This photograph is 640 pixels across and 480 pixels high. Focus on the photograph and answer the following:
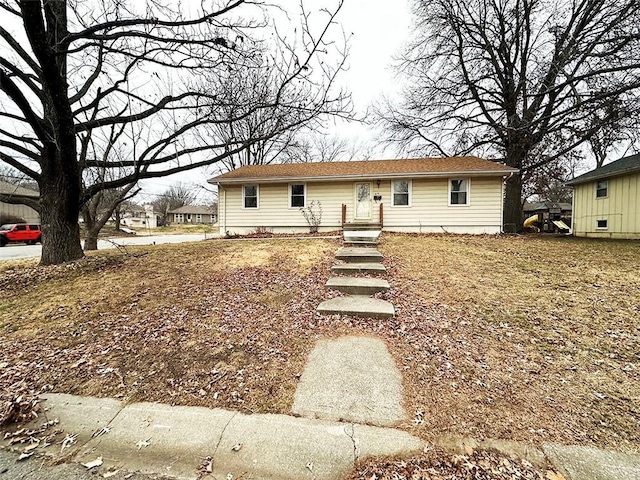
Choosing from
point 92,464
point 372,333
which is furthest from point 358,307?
point 92,464

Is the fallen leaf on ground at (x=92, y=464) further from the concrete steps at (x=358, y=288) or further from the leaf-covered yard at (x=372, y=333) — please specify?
the concrete steps at (x=358, y=288)

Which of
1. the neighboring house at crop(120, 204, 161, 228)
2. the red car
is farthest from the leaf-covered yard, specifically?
the neighboring house at crop(120, 204, 161, 228)

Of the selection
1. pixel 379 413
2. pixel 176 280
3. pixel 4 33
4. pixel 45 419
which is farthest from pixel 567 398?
pixel 4 33

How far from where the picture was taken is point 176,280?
5625 mm

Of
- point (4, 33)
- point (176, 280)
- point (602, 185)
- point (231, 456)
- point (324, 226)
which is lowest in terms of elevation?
point (231, 456)

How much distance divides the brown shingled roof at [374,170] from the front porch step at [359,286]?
7.66 meters

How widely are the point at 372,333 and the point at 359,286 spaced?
137 cm

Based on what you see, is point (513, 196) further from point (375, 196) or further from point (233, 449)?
point (233, 449)

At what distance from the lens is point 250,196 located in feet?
43.1

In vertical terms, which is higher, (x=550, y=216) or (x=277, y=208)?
(x=550, y=216)

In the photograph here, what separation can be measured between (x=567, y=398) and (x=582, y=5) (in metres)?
17.3

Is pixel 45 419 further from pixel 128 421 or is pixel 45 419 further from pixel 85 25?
pixel 85 25

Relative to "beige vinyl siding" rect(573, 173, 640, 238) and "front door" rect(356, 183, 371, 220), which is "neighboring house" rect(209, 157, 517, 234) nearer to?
"front door" rect(356, 183, 371, 220)

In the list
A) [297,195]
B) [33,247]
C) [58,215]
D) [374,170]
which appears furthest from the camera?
[33,247]
